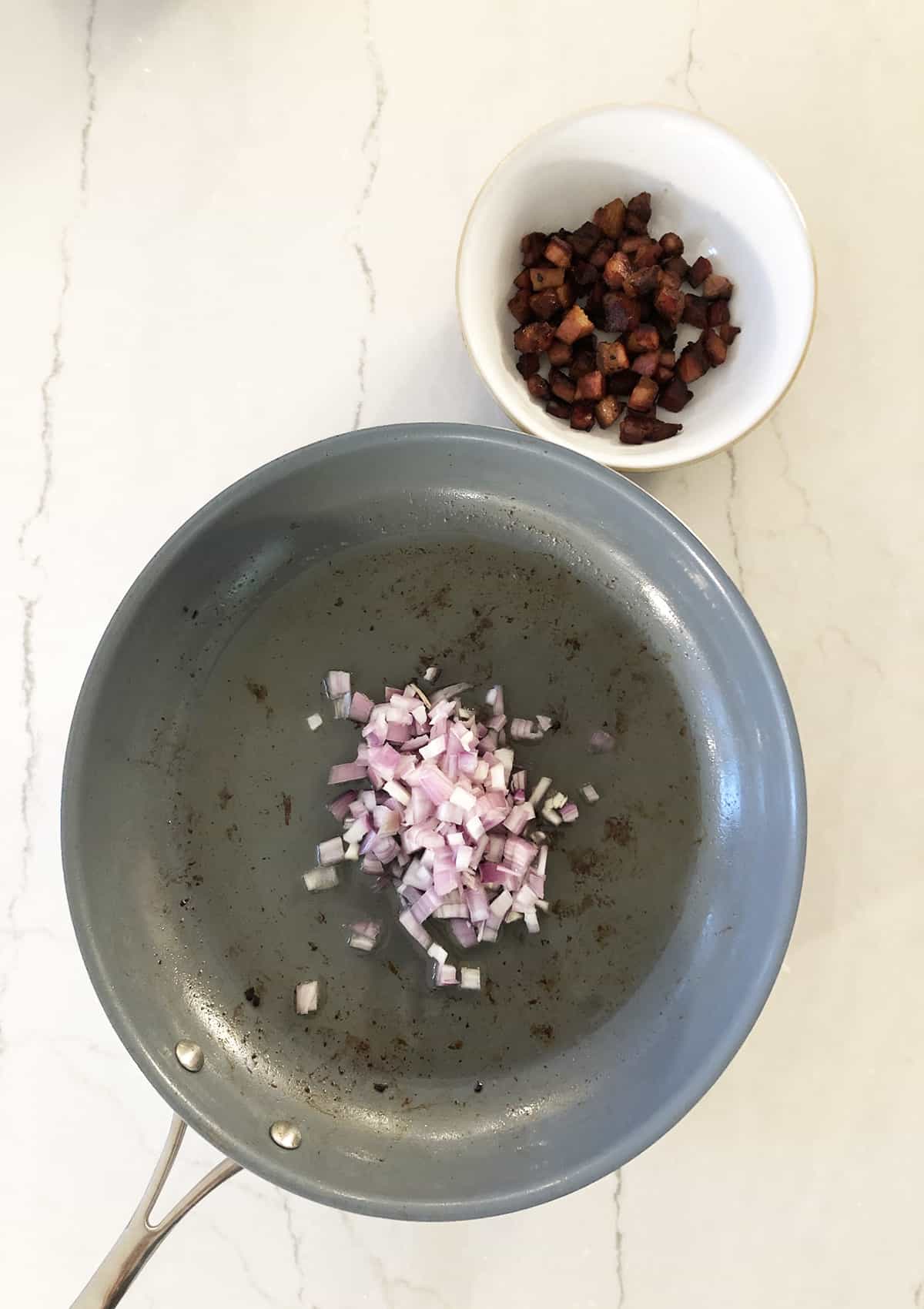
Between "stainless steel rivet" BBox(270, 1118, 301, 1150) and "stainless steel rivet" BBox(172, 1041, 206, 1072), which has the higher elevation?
"stainless steel rivet" BBox(172, 1041, 206, 1072)

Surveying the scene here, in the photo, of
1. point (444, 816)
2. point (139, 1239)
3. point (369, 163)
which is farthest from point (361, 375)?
point (139, 1239)

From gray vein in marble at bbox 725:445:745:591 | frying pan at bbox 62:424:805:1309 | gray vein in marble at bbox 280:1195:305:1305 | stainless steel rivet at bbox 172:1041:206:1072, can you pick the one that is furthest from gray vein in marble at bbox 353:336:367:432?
gray vein in marble at bbox 280:1195:305:1305

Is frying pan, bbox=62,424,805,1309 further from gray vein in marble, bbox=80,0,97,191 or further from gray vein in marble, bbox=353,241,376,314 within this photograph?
gray vein in marble, bbox=80,0,97,191

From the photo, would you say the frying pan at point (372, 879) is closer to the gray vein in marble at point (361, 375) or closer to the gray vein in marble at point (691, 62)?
the gray vein in marble at point (361, 375)

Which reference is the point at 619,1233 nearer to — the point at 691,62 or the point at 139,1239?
the point at 139,1239

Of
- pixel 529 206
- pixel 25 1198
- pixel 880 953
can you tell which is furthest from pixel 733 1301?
pixel 529 206

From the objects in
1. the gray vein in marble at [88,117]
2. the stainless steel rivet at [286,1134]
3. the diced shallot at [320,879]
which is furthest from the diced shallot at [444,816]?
the gray vein in marble at [88,117]
